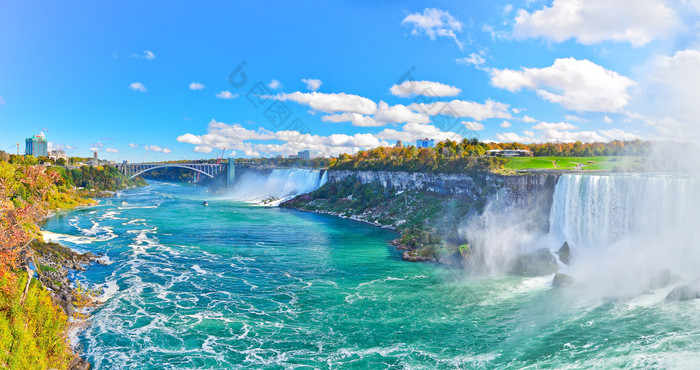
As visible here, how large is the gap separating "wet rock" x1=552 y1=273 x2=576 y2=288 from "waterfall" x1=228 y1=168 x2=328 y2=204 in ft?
174

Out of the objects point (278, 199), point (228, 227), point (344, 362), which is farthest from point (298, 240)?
point (278, 199)

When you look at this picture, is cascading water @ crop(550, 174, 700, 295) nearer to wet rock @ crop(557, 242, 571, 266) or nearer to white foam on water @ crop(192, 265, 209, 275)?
wet rock @ crop(557, 242, 571, 266)

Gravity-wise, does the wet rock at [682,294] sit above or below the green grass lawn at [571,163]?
below

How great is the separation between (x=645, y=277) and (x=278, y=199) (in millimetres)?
59422

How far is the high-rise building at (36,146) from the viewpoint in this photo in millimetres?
126375

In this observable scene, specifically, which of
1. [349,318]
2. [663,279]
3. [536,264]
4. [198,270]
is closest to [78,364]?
[349,318]

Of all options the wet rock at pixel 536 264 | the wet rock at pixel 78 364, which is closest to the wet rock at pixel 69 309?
the wet rock at pixel 78 364

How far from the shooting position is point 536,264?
27.1 meters

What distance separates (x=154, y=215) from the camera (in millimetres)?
53938

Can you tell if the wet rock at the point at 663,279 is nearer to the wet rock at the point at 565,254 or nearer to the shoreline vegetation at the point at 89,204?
the wet rock at the point at 565,254

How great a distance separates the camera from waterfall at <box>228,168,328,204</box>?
76.4 metres

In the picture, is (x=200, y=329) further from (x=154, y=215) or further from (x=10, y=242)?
(x=154, y=215)

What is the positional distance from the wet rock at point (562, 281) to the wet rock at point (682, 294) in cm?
450

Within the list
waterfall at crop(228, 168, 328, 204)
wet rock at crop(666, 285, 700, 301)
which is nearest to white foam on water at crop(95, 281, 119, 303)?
wet rock at crop(666, 285, 700, 301)
